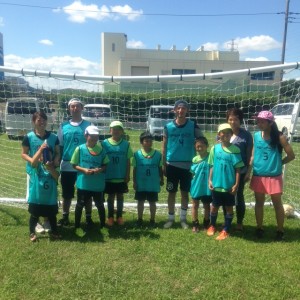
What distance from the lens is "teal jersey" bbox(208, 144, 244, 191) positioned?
16.1 ft

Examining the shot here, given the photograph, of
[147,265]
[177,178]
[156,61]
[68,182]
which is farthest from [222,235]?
[156,61]

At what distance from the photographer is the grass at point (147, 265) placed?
12.0ft

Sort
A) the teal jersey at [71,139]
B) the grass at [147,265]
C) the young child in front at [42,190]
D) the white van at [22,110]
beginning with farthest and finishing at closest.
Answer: the white van at [22,110]
the teal jersey at [71,139]
the young child in front at [42,190]
the grass at [147,265]

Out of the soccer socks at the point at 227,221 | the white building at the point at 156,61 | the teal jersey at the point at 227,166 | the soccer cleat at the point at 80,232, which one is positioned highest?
the white building at the point at 156,61

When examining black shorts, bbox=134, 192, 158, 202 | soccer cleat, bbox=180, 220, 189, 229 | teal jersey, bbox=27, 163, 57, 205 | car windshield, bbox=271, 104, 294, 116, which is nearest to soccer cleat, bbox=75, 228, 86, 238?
teal jersey, bbox=27, 163, 57, 205

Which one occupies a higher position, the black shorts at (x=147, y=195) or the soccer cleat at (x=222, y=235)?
the black shorts at (x=147, y=195)

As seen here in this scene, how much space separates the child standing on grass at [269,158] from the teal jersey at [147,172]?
1.38m

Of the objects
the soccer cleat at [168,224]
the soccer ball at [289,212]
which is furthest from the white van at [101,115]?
the soccer ball at [289,212]

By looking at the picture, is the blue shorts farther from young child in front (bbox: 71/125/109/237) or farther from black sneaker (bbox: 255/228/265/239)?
young child in front (bbox: 71/125/109/237)

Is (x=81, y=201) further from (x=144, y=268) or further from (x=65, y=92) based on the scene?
(x=65, y=92)

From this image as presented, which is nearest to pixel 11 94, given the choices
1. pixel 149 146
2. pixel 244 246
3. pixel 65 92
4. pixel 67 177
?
pixel 65 92

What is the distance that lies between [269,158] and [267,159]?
0.10ft

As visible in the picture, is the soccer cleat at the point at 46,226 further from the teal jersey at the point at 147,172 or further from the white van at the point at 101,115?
the white van at the point at 101,115

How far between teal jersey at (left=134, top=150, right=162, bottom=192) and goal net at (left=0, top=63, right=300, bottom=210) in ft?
4.74
